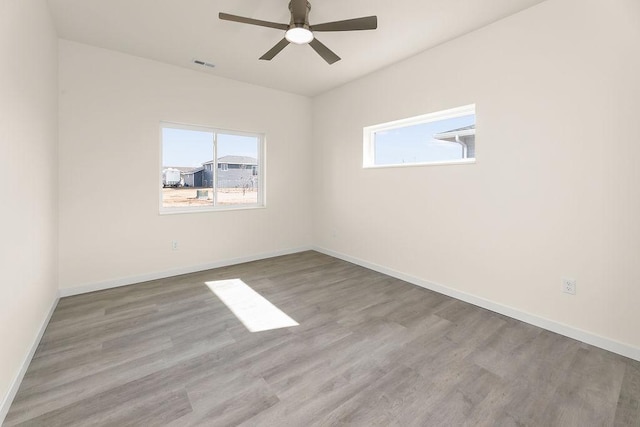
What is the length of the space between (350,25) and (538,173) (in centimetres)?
202

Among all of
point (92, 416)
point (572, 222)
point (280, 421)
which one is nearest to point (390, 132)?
point (572, 222)

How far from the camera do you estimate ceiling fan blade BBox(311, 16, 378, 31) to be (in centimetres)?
214

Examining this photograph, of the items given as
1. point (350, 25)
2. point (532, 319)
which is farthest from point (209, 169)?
point (532, 319)

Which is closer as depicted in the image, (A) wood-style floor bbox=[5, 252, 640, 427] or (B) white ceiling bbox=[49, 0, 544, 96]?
(A) wood-style floor bbox=[5, 252, 640, 427]

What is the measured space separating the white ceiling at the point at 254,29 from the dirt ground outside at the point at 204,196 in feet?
5.39

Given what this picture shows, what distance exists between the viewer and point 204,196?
4184mm

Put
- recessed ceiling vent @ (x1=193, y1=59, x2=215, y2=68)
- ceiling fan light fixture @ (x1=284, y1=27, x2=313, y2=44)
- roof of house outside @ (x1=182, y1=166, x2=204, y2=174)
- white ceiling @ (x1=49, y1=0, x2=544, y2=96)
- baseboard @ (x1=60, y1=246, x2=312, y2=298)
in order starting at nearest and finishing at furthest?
ceiling fan light fixture @ (x1=284, y1=27, x2=313, y2=44) → white ceiling @ (x1=49, y1=0, x2=544, y2=96) → baseboard @ (x1=60, y1=246, x2=312, y2=298) → recessed ceiling vent @ (x1=193, y1=59, x2=215, y2=68) → roof of house outside @ (x1=182, y1=166, x2=204, y2=174)

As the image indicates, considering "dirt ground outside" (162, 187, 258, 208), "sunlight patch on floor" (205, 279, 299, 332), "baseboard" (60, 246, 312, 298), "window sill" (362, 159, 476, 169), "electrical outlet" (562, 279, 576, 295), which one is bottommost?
"sunlight patch on floor" (205, 279, 299, 332)

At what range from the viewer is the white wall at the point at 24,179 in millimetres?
1540

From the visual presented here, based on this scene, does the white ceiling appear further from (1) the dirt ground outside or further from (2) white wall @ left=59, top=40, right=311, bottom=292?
(1) the dirt ground outside

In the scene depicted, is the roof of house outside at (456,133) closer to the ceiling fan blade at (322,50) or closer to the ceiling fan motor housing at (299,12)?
the ceiling fan blade at (322,50)

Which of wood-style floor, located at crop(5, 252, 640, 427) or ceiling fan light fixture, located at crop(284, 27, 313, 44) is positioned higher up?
ceiling fan light fixture, located at crop(284, 27, 313, 44)

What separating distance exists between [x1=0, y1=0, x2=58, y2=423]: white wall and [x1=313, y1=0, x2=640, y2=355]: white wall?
343 cm

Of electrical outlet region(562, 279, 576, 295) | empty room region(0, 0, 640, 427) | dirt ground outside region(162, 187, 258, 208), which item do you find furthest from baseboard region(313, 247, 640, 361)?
dirt ground outside region(162, 187, 258, 208)
